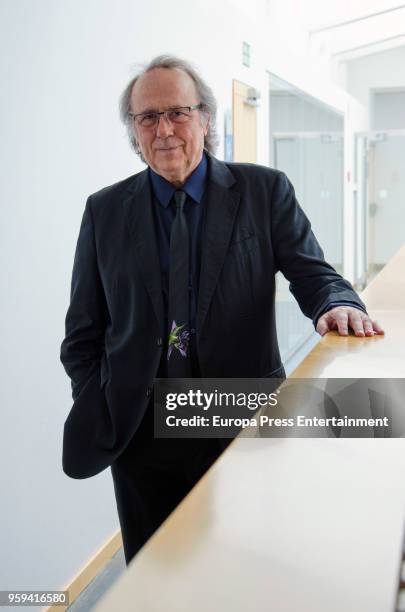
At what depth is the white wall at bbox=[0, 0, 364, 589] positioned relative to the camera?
267cm

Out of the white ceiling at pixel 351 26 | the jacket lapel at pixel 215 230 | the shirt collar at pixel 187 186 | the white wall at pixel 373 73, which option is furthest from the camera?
the white wall at pixel 373 73

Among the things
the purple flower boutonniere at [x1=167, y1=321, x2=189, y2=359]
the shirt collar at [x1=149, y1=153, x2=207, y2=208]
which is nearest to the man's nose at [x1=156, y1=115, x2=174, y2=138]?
the shirt collar at [x1=149, y1=153, x2=207, y2=208]

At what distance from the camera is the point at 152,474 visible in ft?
6.83

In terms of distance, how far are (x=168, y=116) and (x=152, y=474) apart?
969 millimetres

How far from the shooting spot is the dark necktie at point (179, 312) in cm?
198

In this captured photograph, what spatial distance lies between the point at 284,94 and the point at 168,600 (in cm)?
647

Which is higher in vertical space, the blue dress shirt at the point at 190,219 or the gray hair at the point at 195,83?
the gray hair at the point at 195,83

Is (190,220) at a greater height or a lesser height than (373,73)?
lesser

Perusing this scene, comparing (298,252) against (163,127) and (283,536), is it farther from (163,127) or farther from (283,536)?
(283,536)

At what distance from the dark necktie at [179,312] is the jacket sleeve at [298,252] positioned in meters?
0.26

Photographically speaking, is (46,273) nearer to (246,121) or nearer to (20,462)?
(20,462)

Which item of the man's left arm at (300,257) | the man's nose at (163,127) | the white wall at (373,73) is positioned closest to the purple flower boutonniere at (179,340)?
the man's left arm at (300,257)

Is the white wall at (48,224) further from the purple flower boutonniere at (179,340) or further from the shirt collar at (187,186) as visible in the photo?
the purple flower boutonniere at (179,340)

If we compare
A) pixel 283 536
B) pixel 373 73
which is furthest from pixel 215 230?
pixel 373 73
